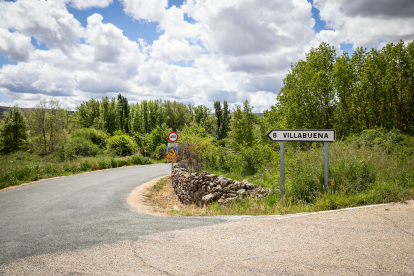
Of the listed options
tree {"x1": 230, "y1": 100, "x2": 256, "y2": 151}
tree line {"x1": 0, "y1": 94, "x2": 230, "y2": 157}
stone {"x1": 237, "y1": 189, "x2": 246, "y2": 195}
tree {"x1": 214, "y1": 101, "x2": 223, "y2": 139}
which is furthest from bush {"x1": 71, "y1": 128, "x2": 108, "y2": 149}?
stone {"x1": 237, "y1": 189, "x2": 246, "y2": 195}

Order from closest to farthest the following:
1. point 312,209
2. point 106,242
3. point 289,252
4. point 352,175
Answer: point 289,252 → point 106,242 → point 312,209 → point 352,175

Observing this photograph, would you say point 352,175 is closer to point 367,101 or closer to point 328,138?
point 328,138

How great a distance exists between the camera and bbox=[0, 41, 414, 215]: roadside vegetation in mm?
6527

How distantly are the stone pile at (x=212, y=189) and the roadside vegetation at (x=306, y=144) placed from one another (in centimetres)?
48

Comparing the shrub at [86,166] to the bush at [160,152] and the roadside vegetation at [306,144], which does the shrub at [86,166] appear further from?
the bush at [160,152]

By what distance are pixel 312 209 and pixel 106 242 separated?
449 cm

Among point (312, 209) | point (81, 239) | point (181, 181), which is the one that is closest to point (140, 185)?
point (181, 181)

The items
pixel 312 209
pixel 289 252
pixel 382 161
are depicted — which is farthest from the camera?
pixel 382 161

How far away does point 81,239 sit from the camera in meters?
4.43

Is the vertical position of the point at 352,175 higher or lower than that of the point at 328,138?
lower

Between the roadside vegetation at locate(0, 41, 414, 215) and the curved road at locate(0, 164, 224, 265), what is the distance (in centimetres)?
231

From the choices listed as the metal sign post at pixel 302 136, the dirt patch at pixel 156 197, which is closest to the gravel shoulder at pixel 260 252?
the metal sign post at pixel 302 136

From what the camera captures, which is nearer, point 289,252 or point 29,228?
point 289,252

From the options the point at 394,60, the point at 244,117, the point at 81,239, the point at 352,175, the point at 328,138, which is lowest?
the point at 81,239
